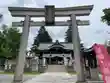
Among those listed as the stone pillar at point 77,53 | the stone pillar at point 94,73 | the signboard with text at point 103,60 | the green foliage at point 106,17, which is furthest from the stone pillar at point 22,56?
the green foliage at point 106,17

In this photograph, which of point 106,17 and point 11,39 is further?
point 11,39

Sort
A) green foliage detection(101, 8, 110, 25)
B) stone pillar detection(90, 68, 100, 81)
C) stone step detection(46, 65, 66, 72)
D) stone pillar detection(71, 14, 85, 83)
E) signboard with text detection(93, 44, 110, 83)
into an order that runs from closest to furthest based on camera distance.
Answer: signboard with text detection(93, 44, 110, 83), stone pillar detection(71, 14, 85, 83), stone pillar detection(90, 68, 100, 81), green foliage detection(101, 8, 110, 25), stone step detection(46, 65, 66, 72)

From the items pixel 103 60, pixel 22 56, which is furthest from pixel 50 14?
pixel 103 60

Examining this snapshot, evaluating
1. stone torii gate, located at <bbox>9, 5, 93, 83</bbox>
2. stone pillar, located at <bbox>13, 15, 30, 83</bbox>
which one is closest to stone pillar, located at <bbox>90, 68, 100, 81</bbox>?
stone torii gate, located at <bbox>9, 5, 93, 83</bbox>

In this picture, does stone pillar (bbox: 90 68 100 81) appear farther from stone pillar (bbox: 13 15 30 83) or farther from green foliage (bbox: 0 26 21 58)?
green foliage (bbox: 0 26 21 58)

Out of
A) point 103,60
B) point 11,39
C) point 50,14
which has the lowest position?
point 103,60

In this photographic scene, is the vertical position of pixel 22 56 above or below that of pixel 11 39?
below

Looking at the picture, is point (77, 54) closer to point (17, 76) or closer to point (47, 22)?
point (47, 22)

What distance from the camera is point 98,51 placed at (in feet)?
42.3

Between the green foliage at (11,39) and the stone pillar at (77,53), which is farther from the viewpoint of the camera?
the green foliage at (11,39)

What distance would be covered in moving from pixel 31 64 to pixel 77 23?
26.1 m

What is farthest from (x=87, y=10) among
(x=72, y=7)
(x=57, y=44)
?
(x=57, y=44)

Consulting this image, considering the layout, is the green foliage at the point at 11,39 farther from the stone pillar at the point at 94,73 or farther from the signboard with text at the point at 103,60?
the signboard with text at the point at 103,60

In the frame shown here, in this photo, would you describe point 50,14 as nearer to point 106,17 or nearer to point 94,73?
point 94,73
